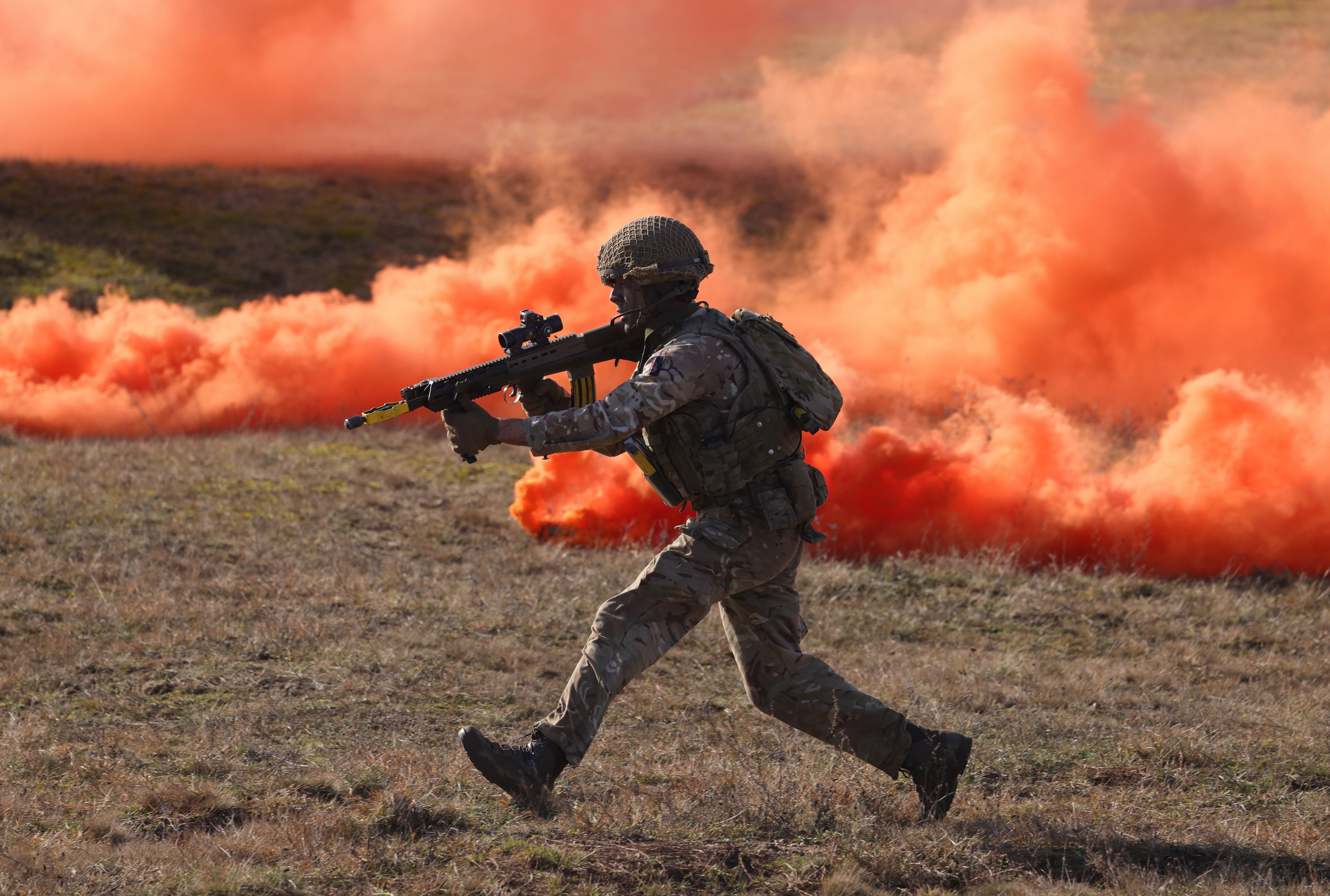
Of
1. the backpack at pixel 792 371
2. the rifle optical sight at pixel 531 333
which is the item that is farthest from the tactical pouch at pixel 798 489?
the rifle optical sight at pixel 531 333

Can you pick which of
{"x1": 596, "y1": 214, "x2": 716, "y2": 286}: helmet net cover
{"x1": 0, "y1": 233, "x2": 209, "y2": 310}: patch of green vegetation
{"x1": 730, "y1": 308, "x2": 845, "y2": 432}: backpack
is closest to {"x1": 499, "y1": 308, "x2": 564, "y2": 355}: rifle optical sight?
{"x1": 596, "y1": 214, "x2": 716, "y2": 286}: helmet net cover

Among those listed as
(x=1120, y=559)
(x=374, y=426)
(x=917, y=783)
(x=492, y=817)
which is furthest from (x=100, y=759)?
(x=374, y=426)

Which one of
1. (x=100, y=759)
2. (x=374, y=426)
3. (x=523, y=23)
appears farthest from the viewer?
(x=523, y=23)

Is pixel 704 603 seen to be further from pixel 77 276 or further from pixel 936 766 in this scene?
pixel 77 276

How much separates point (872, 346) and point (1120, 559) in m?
8.31

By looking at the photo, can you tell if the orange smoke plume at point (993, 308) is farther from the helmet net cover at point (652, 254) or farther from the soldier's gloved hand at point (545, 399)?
the helmet net cover at point (652, 254)

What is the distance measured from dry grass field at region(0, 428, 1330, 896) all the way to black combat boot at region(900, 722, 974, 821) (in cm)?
12

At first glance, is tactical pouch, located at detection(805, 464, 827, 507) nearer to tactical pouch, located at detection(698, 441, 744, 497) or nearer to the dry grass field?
tactical pouch, located at detection(698, 441, 744, 497)

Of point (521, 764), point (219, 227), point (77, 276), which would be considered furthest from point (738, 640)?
point (219, 227)

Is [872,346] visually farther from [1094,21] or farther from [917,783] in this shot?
[1094,21]

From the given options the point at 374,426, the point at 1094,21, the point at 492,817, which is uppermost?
the point at 1094,21

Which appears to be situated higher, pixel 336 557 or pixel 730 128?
pixel 730 128

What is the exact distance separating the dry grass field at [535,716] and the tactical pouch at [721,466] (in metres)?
1.19

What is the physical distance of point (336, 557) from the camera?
29.2 feet
